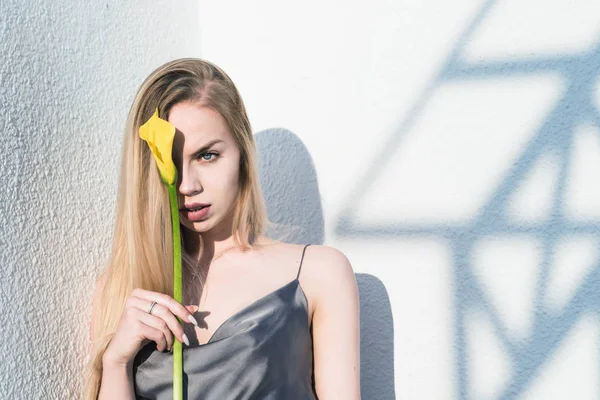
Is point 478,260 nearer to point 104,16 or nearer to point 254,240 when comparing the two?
point 254,240

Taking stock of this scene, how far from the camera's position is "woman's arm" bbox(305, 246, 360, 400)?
51.3 inches

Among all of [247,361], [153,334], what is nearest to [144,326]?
[153,334]

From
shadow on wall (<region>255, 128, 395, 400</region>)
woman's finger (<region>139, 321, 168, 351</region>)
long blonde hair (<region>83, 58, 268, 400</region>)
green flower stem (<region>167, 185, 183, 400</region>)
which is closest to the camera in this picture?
→ green flower stem (<region>167, 185, 183, 400</region>)

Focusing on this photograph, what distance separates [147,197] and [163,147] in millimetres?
241

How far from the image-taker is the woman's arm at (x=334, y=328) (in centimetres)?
130

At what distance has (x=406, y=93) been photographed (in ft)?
5.08

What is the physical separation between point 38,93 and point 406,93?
794 millimetres

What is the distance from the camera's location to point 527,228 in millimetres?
1401

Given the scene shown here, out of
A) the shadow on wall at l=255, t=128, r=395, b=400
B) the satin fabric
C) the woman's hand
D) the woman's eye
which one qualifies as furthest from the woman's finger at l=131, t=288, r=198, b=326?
the shadow on wall at l=255, t=128, r=395, b=400

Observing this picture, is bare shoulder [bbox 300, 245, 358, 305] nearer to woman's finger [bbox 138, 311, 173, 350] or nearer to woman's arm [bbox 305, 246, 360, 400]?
woman's arm [bbox 305, 246, 360, 400]

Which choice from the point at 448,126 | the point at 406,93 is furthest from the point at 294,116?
the point at 448,126

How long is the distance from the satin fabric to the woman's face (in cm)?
20

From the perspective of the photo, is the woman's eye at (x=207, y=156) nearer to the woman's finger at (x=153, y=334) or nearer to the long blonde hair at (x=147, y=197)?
the long blonde hair at (x=147, y=197)

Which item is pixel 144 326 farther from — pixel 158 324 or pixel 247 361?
pixel 247 361
